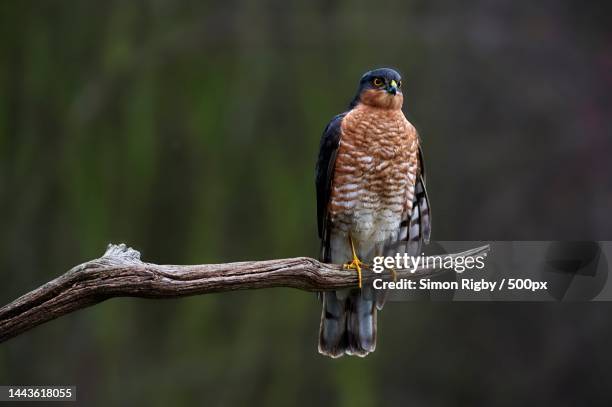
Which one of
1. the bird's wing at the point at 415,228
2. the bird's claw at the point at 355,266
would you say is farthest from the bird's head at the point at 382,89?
the bird's claw at the point at 355,266

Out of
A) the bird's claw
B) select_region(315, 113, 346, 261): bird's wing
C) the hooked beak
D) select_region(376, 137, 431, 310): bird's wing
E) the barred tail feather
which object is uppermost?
the hooked beak

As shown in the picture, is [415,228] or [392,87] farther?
[415,228]

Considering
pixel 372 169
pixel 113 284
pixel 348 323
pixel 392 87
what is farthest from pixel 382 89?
pixel 113 284

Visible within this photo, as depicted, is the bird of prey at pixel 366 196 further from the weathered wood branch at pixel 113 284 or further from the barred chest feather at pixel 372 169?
the weathered wood branch at pixel 113 284

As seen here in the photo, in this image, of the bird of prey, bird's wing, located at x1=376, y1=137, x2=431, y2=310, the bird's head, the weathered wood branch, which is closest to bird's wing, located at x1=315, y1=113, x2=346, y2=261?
the bird of prey

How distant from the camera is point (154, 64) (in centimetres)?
448

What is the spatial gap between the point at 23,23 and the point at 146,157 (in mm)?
966

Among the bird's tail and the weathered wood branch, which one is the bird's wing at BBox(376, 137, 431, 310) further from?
the weathered wood branch

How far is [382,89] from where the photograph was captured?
2631 millimetres

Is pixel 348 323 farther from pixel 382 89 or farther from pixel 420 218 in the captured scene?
pixel 382 89

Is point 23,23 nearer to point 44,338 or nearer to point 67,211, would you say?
point 67,211

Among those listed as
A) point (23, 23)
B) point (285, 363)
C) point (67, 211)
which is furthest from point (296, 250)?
point (23, 23)

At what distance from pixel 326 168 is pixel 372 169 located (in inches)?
5.9

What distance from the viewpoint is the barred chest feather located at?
8.70 feet
